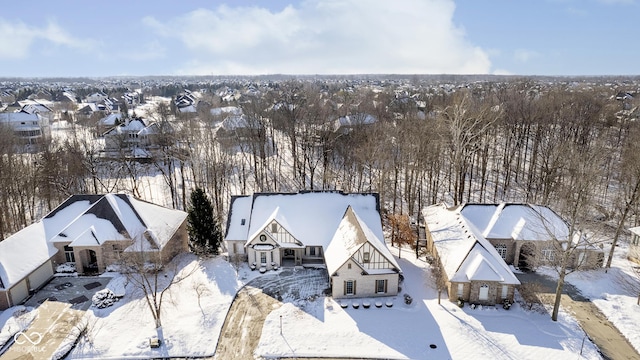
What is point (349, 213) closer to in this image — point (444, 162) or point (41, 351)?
point (41, 351)

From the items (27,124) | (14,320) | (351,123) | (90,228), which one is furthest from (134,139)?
(14,320)

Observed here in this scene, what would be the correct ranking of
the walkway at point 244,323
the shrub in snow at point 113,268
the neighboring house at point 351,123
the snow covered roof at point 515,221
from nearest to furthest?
the walkway at point 244,323 < the shrub in snow at point 113,268 < the snow covered roof at point 515,221 < the neighboring house at point 351,123

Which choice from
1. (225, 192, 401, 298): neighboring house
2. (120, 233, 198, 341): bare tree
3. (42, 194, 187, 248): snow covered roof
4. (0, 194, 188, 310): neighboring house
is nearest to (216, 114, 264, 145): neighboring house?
(225, 192, 401, 298): neighboring house

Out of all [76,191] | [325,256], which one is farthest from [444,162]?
[76,191]

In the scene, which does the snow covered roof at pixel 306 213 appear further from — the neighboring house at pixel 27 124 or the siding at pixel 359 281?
the neighboring house at pixel 27 124

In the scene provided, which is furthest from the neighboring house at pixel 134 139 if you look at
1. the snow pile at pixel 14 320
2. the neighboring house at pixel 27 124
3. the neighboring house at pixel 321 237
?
the snow pile at pixel 14 320

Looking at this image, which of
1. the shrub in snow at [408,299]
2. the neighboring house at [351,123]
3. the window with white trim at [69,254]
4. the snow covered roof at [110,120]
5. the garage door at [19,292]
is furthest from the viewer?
the snow covered roof at [110,120]

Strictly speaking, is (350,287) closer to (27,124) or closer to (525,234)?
(525,234)
